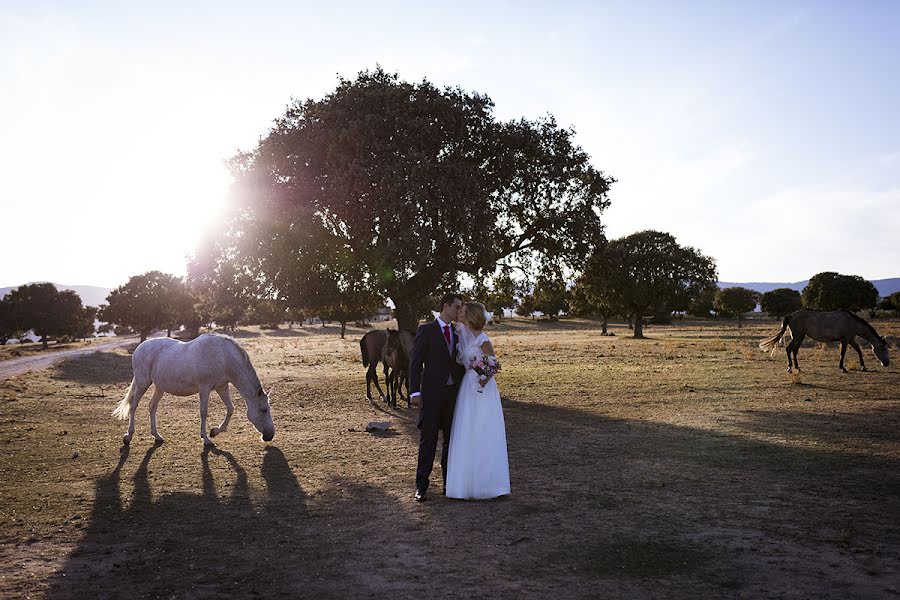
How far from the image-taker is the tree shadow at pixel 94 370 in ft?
88.5

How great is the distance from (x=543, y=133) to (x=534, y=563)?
18.6 meters

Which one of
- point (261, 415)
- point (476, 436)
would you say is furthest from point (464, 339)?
point (261, 415)

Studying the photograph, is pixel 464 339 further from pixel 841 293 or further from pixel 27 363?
pixel 841 293

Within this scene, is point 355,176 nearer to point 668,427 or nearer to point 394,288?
point 394,288

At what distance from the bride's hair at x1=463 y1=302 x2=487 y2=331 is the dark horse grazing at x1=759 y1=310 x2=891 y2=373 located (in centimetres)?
2121

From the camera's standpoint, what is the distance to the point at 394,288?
21.1 m

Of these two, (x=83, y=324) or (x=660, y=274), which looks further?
(x=83, y=324)

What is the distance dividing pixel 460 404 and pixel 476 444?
1.93ft

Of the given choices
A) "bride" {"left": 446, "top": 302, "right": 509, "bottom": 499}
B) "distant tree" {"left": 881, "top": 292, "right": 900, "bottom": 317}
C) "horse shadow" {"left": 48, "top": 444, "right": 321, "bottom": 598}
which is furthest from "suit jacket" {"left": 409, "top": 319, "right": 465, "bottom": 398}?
"distant tree" {"left": 881, "top": 292, "right": 900, "bottom": 317}

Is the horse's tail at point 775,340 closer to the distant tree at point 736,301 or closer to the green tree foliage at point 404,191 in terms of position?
the green tree foliage at point 404,191

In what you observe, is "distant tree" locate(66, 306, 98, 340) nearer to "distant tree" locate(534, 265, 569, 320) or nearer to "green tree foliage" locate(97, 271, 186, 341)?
"green tree foliage" locate(97, 271, 186, 341)

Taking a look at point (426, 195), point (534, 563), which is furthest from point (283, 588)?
point (426, 195)

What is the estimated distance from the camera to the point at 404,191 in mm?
18391

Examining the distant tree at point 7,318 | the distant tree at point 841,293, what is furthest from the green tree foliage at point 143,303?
the distant tree at point 841,293
